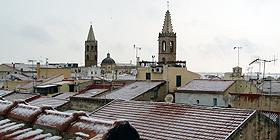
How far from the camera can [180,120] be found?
1031cm

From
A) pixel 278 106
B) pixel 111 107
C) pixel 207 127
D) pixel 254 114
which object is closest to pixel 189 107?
pixel 207 127

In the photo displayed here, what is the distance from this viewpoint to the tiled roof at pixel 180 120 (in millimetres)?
9086

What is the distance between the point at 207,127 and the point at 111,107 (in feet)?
18.9

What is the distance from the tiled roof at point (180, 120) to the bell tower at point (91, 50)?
8324cm

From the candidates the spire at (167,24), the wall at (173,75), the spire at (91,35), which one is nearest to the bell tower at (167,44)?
the spire at (167,24)

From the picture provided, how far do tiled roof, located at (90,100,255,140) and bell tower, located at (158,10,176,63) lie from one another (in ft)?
62.3

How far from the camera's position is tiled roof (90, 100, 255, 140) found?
9086 millimetres

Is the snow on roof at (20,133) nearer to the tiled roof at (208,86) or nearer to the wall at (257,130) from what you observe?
the wall at (257,130)

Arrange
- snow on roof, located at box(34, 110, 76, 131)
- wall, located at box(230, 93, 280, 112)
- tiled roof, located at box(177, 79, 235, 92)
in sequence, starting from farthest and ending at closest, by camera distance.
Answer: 1. tiled roof, located at box(177, 79, 235, 92)
2. wall, located at box(230, 93, 280, 112)
3. snow on roof, located at box(34, 110, 76, 131)

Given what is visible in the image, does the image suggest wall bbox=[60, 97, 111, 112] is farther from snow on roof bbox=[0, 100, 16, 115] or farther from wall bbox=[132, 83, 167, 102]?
snow on roof bbox=[0, 100, 16, 115]

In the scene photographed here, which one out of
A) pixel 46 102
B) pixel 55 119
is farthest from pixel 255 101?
pixel 46 102

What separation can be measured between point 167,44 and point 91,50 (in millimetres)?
67448

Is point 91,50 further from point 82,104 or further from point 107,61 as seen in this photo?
point 82,104

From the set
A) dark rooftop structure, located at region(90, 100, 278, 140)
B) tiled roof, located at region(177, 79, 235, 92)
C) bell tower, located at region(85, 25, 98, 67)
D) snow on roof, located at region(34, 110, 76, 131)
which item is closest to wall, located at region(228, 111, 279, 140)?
dark rooftop structure, located at region(90, 100, 278, 140)
